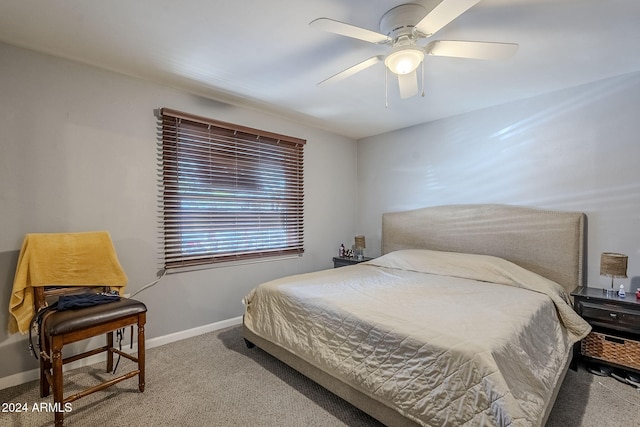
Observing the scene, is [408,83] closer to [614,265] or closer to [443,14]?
[443,14]

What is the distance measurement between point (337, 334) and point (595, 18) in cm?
250

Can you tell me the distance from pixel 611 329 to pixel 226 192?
355 centimetres

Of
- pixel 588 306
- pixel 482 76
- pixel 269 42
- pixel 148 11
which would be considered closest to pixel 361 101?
pixel 482 76

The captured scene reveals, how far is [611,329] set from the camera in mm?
2225

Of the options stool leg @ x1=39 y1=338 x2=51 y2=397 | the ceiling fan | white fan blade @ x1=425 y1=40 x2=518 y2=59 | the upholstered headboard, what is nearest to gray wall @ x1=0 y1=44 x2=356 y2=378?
stool leg @ x1=39 y1=338 x2=51 y2=397

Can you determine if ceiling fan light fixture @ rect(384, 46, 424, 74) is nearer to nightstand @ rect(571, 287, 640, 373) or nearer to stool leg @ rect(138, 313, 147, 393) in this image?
nightstand @ rect(571, 287, 640, 373)

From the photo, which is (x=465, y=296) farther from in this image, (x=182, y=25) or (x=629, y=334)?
(x=182, y=25)

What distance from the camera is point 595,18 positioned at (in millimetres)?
1768

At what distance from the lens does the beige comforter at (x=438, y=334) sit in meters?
1.27

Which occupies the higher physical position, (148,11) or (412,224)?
(148,11)

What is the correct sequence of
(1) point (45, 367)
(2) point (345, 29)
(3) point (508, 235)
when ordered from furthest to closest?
(3) point (508, 235) < (1) point (45, 367) < (2) point (345, 29)

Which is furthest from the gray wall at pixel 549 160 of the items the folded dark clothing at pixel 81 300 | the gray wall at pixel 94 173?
the folded dark clothing at pixel 81 300

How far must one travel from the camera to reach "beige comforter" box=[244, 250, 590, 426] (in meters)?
1.27

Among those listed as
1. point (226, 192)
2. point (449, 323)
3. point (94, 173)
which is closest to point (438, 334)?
point (449, 323)
